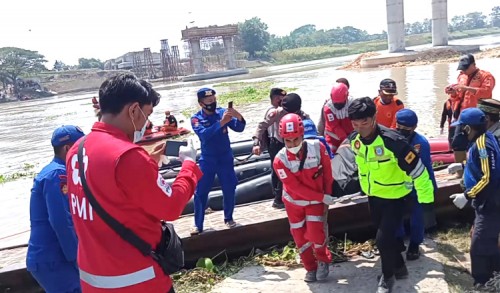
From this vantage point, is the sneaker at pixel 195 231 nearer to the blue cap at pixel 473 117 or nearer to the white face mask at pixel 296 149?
the white face mask at pixel 296 149

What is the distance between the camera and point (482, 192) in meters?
3.16

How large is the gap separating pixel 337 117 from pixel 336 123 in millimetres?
78

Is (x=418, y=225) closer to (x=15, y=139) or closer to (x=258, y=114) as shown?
(x=258, y=114)

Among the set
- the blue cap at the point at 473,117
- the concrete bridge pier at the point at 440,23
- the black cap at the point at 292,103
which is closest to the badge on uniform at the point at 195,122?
the black cap at the point at 292,103

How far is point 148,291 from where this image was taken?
→ 1876 mm

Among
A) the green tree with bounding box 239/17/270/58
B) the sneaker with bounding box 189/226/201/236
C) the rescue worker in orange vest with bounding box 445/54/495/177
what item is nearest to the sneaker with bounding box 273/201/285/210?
the sneaker with bounding box 189/226/201/236

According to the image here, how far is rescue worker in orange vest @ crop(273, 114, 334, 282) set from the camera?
144 inches

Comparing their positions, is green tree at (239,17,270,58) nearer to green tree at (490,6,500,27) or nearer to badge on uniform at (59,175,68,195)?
badge on uniform at (59,175,68,195)

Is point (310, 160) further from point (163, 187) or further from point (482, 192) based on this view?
point (163, 187)

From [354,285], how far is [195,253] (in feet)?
5.60

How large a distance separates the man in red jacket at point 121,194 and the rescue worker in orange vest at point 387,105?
12.0ft

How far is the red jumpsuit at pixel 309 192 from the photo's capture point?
12.1 feet

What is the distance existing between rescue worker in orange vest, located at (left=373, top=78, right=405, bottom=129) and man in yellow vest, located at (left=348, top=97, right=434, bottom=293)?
1.78 meters

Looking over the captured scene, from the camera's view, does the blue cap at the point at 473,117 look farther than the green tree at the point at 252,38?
No
